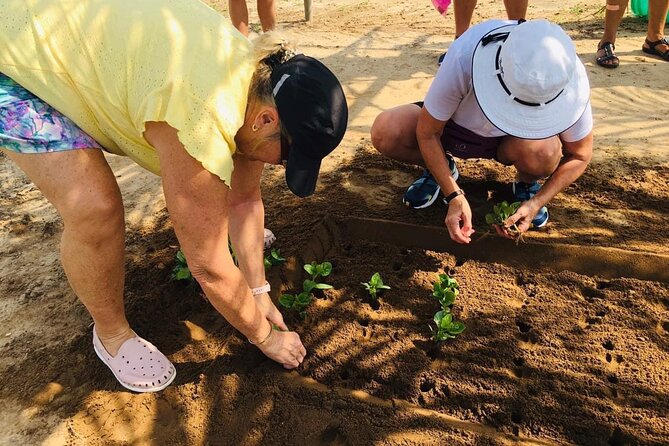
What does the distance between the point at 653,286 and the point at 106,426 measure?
2.40 m

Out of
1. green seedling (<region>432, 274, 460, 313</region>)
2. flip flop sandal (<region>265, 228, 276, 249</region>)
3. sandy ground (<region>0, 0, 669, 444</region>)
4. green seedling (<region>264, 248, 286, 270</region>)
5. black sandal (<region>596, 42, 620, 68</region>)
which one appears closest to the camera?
sandy ground (<region>0, 0, 669, 444</region>)

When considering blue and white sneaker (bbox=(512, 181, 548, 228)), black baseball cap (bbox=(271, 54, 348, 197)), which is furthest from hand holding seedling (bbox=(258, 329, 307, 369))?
blue and white sneaker (bbox=(512, 181, 548, 228))

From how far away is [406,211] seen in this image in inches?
124

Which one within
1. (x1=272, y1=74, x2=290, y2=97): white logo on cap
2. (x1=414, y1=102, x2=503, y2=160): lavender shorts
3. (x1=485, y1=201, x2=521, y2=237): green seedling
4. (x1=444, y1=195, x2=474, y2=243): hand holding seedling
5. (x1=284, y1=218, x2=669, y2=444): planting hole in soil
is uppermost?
(x1=272, y1=74, x2=290, y2=97): white logo on cap

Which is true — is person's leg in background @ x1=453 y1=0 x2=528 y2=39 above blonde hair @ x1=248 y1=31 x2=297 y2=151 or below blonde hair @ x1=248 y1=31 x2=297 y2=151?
below

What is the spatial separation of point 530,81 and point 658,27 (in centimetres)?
355

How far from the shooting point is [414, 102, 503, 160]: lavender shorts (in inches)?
113

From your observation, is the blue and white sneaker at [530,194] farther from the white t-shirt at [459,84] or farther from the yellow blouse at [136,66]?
the yellow blouse at [136,66]

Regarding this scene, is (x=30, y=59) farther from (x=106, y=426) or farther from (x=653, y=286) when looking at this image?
(x=653, y=286)

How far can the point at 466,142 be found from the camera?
2.91 m

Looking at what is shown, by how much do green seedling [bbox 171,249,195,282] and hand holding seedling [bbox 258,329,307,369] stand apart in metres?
0.70

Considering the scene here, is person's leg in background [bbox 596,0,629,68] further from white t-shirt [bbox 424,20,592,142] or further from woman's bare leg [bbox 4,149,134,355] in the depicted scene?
woman's bare leg [bbox 4,149,134,355]

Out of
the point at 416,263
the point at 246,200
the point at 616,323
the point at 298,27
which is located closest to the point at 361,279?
the point at 416,263

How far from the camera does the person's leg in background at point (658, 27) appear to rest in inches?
186
